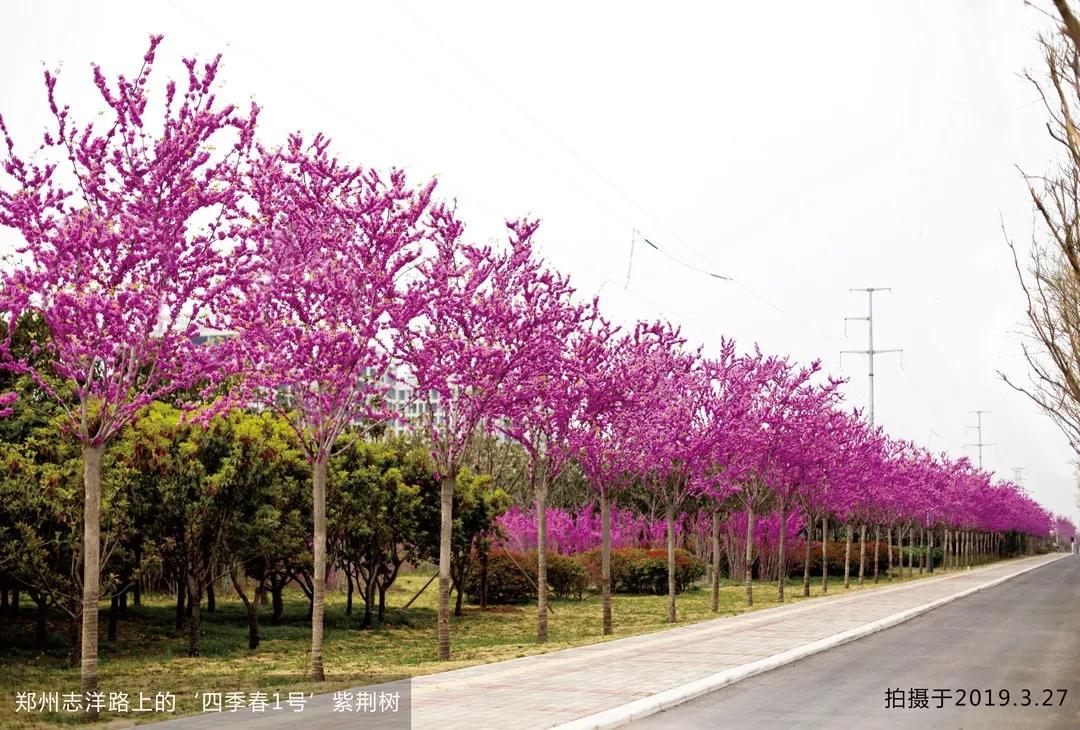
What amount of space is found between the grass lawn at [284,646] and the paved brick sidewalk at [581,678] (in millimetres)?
1142

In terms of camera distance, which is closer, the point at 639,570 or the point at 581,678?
the point at 581,678

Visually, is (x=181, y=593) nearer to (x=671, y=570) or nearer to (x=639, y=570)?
(x=671, y=570)

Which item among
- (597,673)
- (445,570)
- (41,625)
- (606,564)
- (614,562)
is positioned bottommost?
(614,562)

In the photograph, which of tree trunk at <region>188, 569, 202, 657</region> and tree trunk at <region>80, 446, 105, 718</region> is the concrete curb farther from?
tree trunk at <region>188, 569, 202, 657</region>

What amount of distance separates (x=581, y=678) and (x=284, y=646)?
9667 mm

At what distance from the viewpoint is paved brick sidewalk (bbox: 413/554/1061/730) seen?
457 inches

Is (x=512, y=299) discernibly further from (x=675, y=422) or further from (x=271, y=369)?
(x=675, y=422)

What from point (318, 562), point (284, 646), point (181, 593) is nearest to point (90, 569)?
point (318, 562)

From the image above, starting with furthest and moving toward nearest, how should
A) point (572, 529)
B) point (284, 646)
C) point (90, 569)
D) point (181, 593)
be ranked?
point (572, 529), point (181, 593), point (284, 646), point (90, 569)

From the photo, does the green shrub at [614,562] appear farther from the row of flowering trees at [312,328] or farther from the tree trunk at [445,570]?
the tree trunk at [445,570]

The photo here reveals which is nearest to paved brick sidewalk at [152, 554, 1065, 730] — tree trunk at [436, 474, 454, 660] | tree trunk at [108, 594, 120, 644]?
tree trunk at [436, 474, 454, 660]

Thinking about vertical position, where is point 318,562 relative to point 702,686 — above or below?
above

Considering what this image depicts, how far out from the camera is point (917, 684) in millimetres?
14664

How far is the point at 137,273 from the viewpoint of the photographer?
12.2 metres
